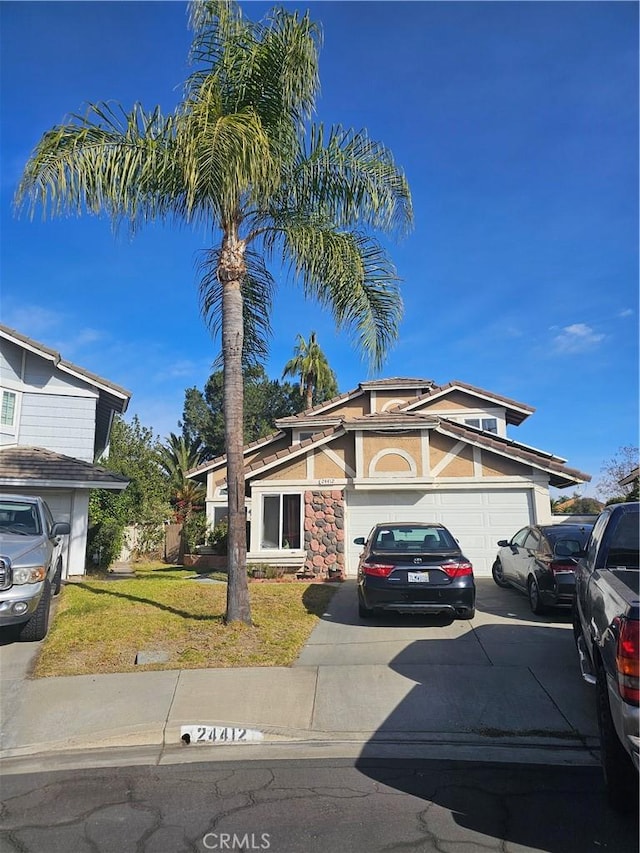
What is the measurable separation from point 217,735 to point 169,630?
3.48 metres

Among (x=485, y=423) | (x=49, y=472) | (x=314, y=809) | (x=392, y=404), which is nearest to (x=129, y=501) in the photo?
(x=49, y=472)

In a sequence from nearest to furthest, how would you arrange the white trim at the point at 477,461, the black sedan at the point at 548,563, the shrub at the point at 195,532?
1. the black sedan at the point at 548,563
2. the white trim at the point at 477,461
3. the shrub at the point at 195,532

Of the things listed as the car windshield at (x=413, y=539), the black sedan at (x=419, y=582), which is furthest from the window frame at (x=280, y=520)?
the black sedan at (x=419, y=582)

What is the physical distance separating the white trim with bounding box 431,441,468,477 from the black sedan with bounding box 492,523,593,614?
4697 mm

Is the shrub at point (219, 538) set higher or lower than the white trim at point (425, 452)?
lower

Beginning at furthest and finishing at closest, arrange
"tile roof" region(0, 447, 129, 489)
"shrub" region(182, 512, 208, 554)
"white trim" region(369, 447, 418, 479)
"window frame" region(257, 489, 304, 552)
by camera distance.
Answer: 1. "shrub" region(182, 512, 208, 554)
2. "window frame" region(257, 489, 304, 552)
3. "white trim" region(369, 447, 418, 479)
4. "tile roof" region(0, 447, 129, 489)

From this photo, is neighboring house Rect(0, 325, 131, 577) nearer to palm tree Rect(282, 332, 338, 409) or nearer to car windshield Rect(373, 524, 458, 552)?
car windshield Rect(373, 524, 458, 552)

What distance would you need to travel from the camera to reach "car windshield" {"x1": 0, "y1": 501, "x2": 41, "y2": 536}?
8.55m

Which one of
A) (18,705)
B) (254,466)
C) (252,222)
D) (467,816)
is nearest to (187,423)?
(254,466)

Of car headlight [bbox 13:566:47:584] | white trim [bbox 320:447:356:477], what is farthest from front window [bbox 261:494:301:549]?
car headlight [bbox 13:566:47:584]

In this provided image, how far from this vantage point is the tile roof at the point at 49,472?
13.4 m

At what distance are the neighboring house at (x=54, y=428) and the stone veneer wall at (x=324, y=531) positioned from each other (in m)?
5.08

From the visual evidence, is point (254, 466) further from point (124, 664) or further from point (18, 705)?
point (18, 705)

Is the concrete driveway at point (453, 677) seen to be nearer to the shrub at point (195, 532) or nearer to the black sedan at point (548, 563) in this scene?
the black sedan at point (548, 563)
